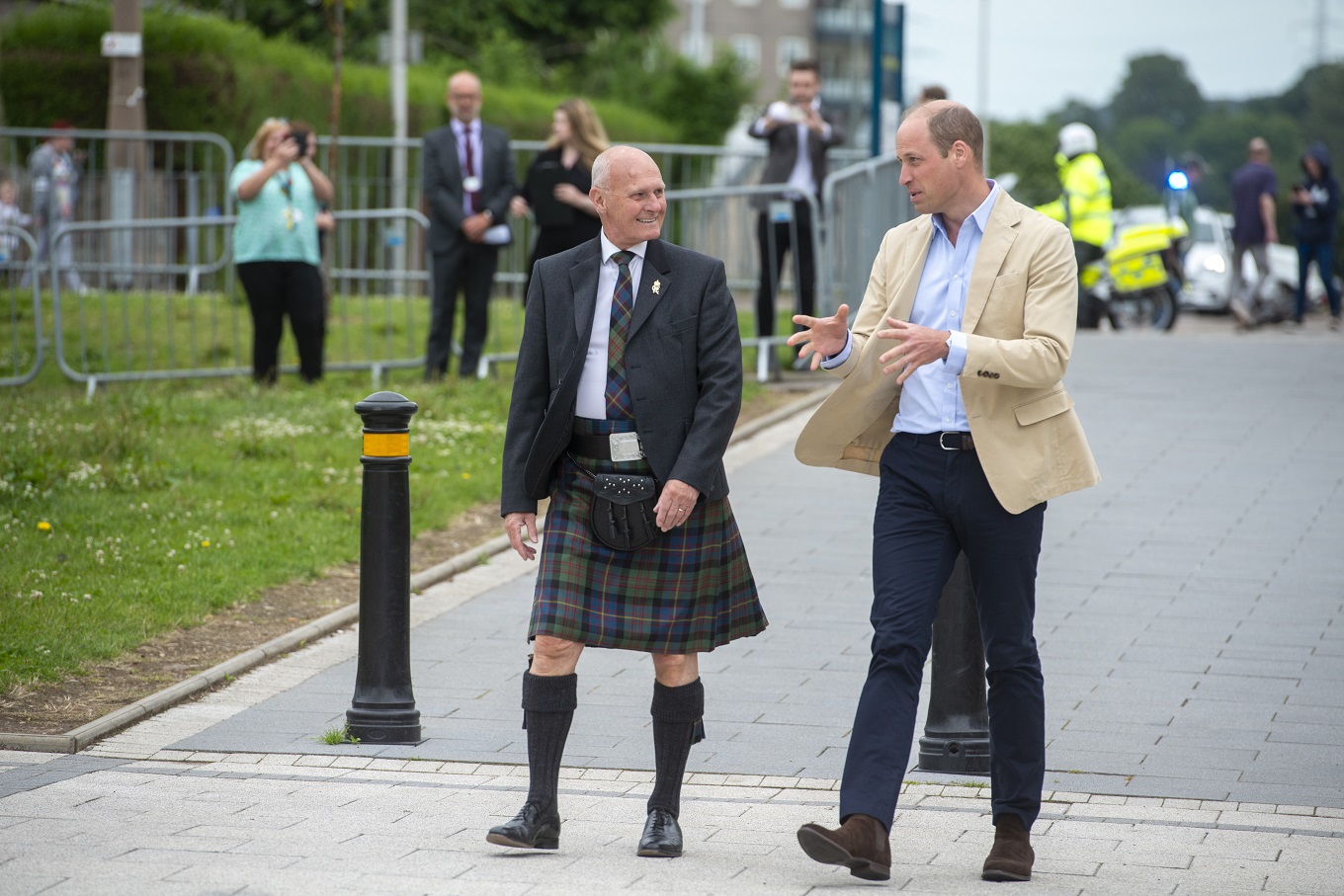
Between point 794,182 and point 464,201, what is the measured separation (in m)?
2.54

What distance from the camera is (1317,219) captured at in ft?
65.3

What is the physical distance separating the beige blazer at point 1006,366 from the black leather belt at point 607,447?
0.45 meters

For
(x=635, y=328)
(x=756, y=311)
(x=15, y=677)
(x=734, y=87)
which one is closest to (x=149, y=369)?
(x=756, y=311)

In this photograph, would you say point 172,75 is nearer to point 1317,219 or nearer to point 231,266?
point 231,266

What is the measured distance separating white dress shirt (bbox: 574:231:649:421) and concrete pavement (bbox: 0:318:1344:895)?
46.1 inches

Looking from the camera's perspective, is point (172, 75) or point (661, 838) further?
point (172, 75)

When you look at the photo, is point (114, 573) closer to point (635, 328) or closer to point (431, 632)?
point (431, 632)

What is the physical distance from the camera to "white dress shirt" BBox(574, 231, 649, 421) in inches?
184

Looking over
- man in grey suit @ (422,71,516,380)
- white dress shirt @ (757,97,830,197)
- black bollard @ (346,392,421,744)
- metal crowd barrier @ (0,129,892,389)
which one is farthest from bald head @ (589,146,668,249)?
white dress shirt @ (757,97,830,197)

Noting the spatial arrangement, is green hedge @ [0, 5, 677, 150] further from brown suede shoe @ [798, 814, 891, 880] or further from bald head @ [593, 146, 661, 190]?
brown suede shoe @ [798, 814, 891, 880]

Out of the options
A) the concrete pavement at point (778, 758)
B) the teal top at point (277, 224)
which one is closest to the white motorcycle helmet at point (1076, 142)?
the teal top at point (277, 224)

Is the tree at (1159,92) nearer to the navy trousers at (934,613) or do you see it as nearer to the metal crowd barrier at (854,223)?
the metal crowd barrier at (854,223)

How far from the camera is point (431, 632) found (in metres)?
7.25

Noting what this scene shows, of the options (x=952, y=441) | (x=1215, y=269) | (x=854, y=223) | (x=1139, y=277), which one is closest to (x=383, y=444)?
(x=952, y=441)
